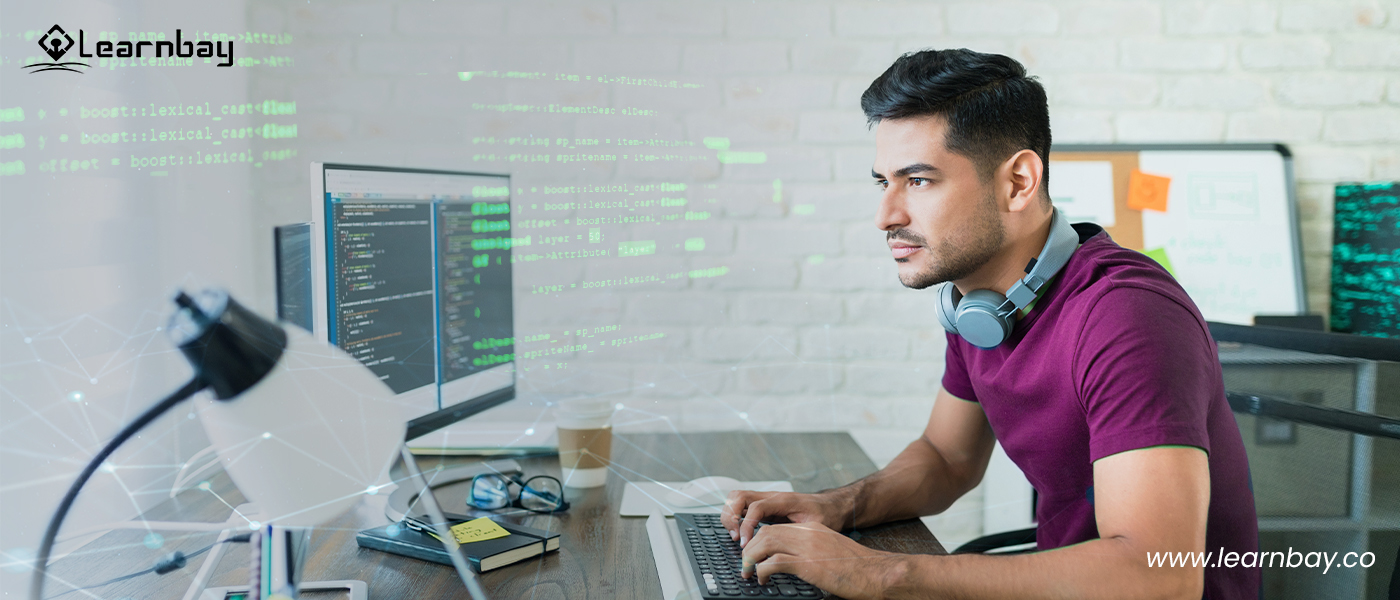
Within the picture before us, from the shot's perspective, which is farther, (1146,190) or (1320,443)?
(1146,190)

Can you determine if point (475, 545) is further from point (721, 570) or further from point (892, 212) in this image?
point (892, 212)

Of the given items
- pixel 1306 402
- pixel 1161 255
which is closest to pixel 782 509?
pixel 1306 402

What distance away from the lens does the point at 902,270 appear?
0.98 meters

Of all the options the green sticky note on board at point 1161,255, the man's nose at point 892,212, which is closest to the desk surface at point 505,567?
the man's nose at point 892,212

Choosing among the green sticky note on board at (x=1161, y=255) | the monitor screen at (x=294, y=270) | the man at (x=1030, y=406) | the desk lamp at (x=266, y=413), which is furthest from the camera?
the green sticky note on board at (x=1161, y=255)

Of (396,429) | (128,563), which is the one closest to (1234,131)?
(396,429)

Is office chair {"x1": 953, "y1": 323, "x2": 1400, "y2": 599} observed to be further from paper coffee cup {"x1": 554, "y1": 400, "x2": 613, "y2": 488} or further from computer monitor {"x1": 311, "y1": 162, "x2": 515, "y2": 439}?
computer monitor {"x1": 311, "y1": 162, "x2": 515, "y2": 439}

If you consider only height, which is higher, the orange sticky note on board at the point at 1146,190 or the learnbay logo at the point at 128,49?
the learnbay logo at the point at 128,49

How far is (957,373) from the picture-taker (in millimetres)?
1138

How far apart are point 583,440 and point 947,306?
51 cm

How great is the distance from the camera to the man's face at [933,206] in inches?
37.5

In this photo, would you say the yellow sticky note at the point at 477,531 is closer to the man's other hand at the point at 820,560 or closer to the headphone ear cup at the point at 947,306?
the man's other hand at the point at 820,560

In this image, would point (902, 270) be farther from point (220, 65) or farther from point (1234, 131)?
point (1234, 131)

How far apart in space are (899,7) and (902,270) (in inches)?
31.3
